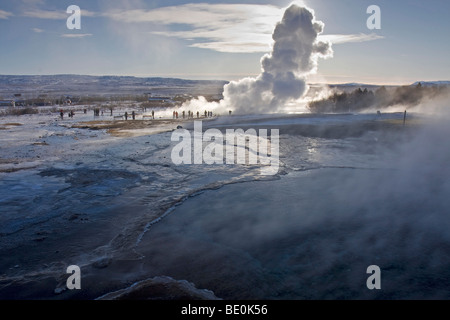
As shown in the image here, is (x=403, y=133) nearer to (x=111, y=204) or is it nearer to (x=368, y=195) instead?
(x=368, y=195)

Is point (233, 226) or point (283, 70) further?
point (283, 70)

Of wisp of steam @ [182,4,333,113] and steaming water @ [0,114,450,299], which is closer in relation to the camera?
steaming water @ [0,114,450,299]

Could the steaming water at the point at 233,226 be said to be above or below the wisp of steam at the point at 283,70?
below

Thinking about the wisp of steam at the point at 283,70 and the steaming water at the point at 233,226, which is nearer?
the steaming water at the point at 233,226

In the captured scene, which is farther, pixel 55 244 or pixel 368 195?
pixel 368 195

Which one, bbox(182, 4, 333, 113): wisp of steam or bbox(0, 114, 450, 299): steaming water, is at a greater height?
bbox(182, 4, 333, 113): wisp of steam
